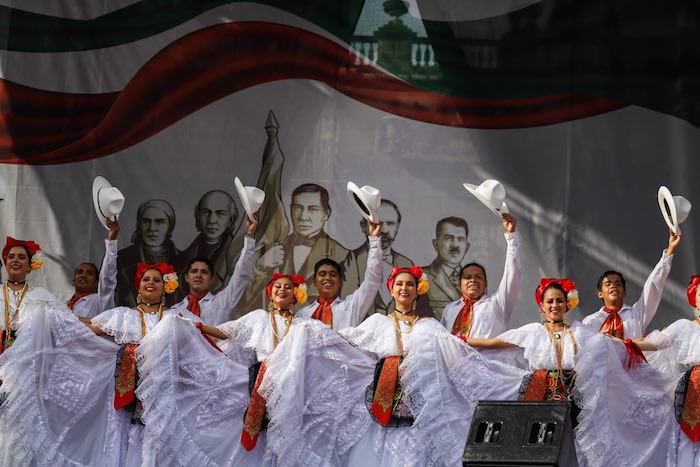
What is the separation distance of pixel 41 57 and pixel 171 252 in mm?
1715

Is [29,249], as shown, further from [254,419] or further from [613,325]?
[613,325]

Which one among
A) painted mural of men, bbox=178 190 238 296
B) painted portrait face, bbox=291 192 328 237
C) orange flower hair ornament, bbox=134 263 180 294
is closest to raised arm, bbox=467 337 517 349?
orange flower hair ornament, bbox=134 263 180 294

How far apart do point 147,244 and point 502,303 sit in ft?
9.17

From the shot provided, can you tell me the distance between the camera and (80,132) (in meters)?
10.3

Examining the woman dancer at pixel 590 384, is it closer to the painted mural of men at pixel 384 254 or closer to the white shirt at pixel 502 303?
the white shirt at pixel 502 303

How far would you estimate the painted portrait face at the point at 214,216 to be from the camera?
33.3ft

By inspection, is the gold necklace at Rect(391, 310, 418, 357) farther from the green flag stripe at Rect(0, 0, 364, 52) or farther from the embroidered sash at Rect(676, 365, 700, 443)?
the green flag stripe at Rect(0, 0, 364, 52)

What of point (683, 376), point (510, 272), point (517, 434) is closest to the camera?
point (517, 434)

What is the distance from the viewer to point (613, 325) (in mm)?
8641

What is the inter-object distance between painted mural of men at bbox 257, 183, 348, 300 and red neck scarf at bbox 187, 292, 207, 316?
0.93 metres

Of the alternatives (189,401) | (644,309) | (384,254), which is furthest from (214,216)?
(644,309)

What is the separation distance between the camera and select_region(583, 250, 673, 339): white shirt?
8.48 meters

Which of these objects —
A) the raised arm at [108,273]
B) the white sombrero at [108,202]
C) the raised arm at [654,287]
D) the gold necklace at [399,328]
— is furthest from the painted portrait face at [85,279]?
the raised arm at [654,287]

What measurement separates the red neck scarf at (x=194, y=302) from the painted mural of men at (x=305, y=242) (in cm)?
93
